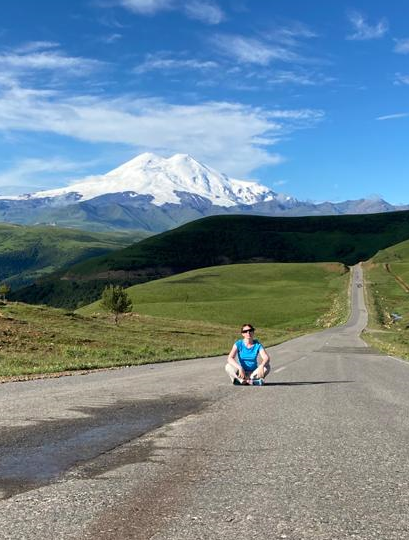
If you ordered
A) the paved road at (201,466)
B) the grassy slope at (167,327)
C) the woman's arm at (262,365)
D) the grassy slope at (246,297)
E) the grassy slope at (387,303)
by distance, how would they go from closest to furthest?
the paved road at (201,466) → the woman's arm at (262,365) → the grassy slope at (167,327) → the grassy slope at (387,303) → the grassy slope at (246,297)

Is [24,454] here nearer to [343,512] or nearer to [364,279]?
[343,512]

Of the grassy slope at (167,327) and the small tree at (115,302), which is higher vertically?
the small tree at (115,302)

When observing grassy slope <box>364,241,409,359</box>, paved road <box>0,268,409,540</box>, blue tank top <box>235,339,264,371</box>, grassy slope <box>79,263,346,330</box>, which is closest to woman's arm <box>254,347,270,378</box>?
blue tank top <box>235,339,264,371</box>

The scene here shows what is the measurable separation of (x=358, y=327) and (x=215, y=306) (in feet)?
151

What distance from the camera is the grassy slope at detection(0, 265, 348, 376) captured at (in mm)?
30094

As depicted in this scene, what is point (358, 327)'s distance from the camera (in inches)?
3167

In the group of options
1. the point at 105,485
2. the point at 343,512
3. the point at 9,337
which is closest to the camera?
the point at 343,512

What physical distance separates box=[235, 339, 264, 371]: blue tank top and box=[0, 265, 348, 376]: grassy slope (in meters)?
7.81

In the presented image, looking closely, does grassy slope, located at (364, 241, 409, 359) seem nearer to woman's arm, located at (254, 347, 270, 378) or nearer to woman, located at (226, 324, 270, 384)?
woman, located at (226, 324, 270, 384)

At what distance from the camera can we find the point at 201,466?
7203mm

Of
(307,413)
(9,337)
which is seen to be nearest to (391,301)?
(9,337)

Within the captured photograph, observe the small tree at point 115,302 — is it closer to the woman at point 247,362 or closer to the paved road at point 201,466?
the woman at point 247,362

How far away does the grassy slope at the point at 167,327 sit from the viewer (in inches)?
1185

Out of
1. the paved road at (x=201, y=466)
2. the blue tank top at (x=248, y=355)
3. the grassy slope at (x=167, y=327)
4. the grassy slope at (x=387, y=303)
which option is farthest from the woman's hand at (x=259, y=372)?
the grassy slope at (x=387, y=303)
